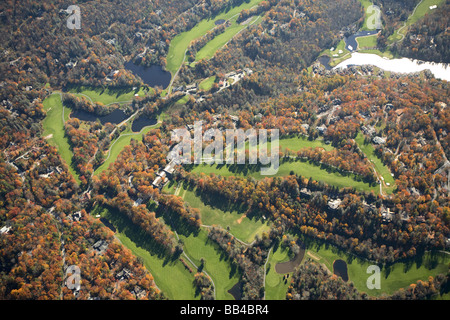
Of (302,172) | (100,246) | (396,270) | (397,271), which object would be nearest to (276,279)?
(396,270)

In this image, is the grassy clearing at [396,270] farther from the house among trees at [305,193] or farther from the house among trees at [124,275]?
Answer: the house among trees at [124,275]

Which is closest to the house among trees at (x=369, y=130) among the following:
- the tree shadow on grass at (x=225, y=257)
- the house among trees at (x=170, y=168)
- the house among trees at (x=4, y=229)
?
the tree shadow on grass at (x=225, y=257)

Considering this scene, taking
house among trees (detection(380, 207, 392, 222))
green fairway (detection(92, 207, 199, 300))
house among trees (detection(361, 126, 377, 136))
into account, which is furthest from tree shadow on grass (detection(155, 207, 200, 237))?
house among trees (detection(361, 126, 377, 136))

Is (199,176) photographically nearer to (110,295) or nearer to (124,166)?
(124,166)

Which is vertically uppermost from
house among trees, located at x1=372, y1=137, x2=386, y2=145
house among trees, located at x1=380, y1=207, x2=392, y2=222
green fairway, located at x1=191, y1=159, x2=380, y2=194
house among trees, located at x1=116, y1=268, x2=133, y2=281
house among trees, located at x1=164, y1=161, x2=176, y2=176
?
house among trees, located at x1=372, y1=137, x2=386, y2=145

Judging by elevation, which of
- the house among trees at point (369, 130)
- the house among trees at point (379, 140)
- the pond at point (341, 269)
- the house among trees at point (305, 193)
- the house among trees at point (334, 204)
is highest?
the house among trees at point (369, 130)

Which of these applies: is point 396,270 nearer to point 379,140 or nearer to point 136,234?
point 379,140

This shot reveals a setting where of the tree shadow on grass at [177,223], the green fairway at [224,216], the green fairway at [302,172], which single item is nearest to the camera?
the green fairway at [224,216]

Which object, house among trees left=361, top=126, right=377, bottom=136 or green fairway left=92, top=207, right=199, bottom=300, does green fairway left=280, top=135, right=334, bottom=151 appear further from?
green fairway left=92, top=207, right=199, bottom=300
